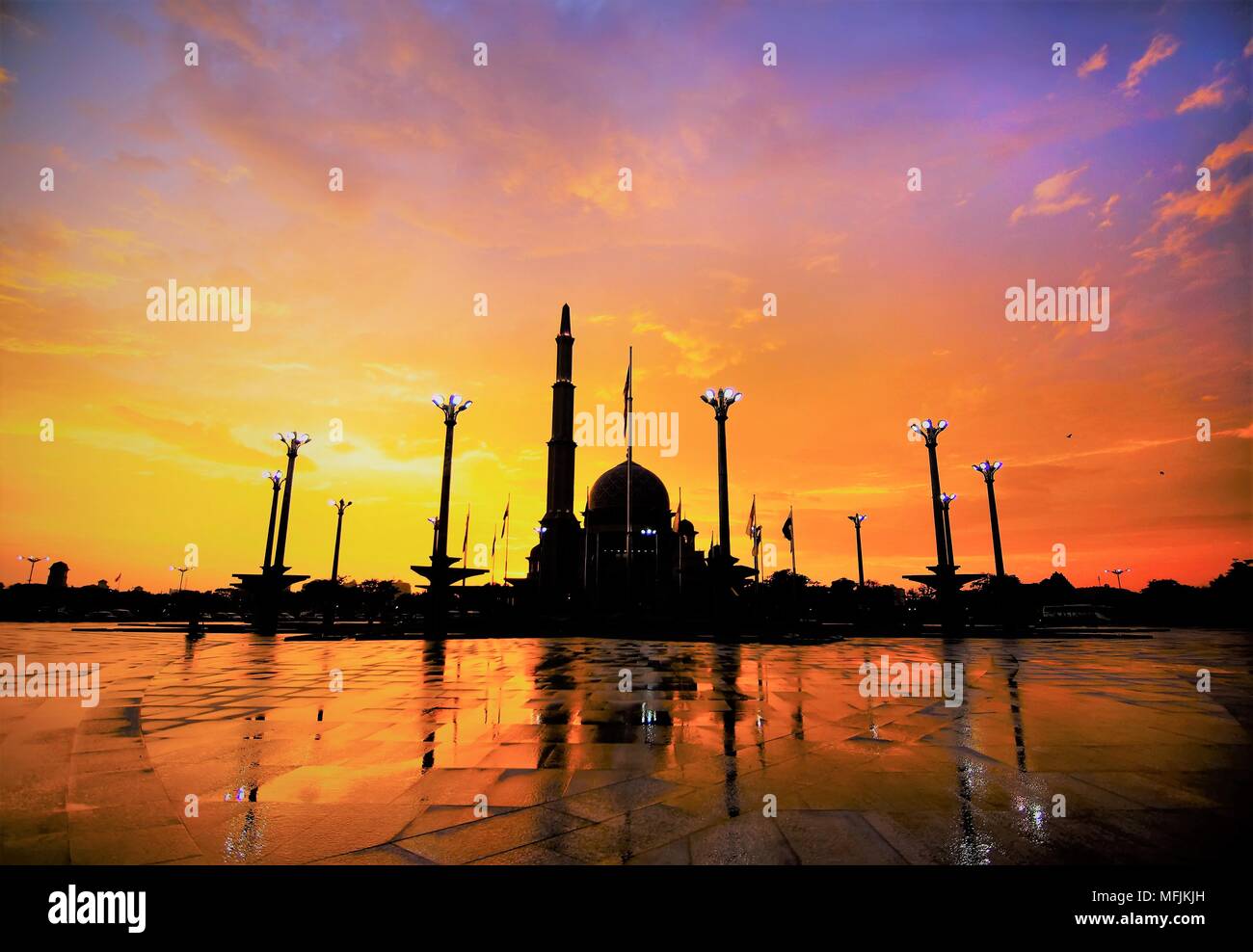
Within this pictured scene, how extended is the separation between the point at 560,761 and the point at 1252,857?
4842mm

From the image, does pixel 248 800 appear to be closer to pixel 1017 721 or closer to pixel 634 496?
pixel 1017 721

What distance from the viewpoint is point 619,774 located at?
16.5 feet

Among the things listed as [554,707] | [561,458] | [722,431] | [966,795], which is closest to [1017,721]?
[966,795]

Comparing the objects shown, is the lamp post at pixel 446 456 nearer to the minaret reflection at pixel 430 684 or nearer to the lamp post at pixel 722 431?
the minaret reflection at pixel 430 684

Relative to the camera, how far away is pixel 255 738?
248 inches

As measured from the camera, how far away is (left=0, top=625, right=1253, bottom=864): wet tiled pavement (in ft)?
11.6

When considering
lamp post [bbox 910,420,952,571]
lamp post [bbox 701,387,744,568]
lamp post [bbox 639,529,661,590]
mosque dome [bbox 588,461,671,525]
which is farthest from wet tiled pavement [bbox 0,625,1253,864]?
mosque dome [bbox 588,461,671,525]

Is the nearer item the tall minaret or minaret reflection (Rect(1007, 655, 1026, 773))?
minaret reflection (Rect(1007, 655, 1026, 773))

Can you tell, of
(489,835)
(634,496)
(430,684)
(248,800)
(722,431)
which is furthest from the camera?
(634,496)

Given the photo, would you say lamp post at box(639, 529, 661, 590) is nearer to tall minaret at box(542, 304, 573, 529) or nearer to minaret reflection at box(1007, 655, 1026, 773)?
tall minaret at box(542, 304, 573, 529)

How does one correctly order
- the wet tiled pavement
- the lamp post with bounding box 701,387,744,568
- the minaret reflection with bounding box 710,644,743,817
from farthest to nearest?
1. the lamp post with bounding box 701,387,744,568
2. the minaret reflection with bounding box 710,644,743,817
3. the wet tiled pavement

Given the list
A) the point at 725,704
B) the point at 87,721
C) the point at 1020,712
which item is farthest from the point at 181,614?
the point at 1020,712

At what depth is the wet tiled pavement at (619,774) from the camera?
3545 millimetres

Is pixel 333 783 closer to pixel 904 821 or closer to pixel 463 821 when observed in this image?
pixel 463 821
